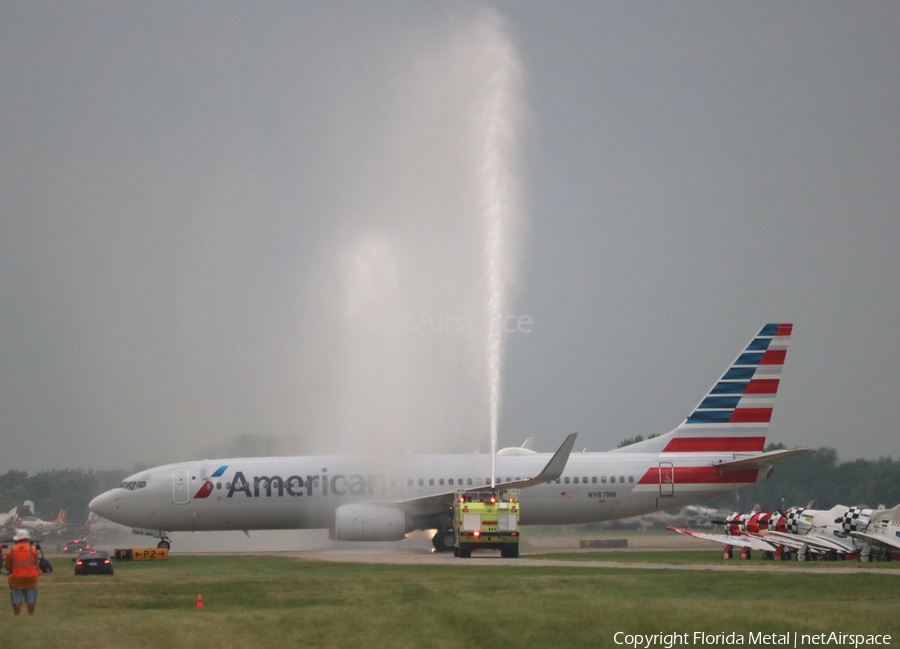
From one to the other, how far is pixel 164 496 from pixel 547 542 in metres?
17.4

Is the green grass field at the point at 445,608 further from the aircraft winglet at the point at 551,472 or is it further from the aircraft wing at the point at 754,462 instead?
the aircraft wing at the point at 754,462

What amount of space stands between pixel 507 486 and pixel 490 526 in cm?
510

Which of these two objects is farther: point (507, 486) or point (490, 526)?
point (507, 486)

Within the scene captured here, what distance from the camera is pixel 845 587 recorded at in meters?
23.7

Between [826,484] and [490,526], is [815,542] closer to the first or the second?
[490,526]

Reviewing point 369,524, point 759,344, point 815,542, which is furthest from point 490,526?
point 759,344

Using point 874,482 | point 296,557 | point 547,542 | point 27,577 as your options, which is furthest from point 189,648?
point 874,482

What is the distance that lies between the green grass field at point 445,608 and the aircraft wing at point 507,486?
1002 cm

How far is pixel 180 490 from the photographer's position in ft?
145

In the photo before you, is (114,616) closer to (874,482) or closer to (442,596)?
(442,596)
